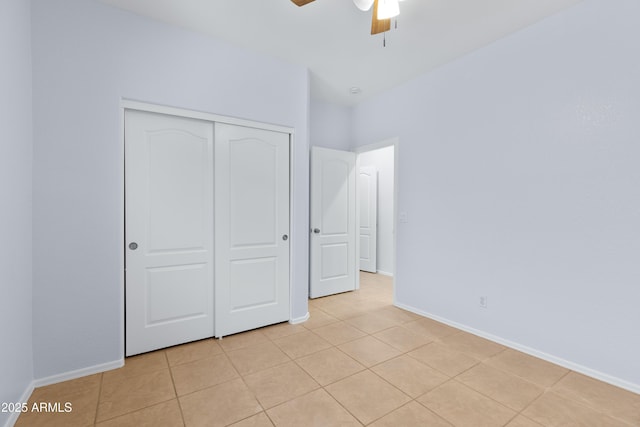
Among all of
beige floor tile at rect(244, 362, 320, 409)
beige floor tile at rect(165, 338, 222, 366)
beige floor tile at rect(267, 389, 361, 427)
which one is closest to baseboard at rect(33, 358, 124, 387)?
beige floor tile at rect(165, 338, 222, 366)

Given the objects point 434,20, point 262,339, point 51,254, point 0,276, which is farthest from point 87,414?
point 434,20

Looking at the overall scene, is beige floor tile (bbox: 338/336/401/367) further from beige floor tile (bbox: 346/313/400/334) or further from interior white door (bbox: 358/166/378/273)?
interior white door (bbox: 358/166/378/273)

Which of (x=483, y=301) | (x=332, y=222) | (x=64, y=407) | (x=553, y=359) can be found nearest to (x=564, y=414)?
(x=553, y=359)

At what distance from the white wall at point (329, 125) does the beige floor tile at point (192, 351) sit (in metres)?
2.90

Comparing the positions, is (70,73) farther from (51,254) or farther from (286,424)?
(286,424)

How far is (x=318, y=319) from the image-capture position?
130 inches

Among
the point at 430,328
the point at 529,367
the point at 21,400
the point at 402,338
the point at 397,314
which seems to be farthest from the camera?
the point at 397,314

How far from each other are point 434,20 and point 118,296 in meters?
3.48

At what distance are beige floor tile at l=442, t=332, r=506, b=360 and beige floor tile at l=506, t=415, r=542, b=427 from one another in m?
0.74

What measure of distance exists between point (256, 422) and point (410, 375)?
1179 millimetres

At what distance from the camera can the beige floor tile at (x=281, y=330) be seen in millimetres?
2896

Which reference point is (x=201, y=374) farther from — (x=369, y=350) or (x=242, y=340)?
(x=369, y=350)

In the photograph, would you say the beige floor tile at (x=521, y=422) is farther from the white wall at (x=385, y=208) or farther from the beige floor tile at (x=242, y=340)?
the white wall at (x=385, y=208)

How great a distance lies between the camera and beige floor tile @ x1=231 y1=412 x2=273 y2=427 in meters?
1.67
